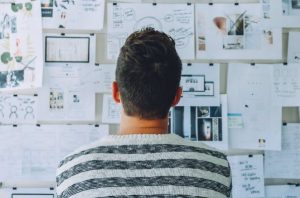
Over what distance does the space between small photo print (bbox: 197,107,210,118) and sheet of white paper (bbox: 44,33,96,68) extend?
1.44ft

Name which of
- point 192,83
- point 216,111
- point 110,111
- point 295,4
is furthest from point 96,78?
point 295,4

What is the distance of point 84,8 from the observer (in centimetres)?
150

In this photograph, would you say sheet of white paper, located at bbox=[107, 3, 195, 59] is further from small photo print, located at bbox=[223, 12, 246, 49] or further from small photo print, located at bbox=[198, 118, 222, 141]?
small photo print, located at bbox=[198, 118, 222, 141]

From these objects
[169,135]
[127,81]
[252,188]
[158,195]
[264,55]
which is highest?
[264,55]

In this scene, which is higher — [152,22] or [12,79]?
[152,22]

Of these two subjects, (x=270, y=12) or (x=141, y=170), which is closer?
(x=141, y=170)

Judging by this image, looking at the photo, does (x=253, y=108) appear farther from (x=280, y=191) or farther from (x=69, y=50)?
(x=69, y=50)

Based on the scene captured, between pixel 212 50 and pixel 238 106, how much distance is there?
9.2 inches

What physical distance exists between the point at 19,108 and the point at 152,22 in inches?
23.2

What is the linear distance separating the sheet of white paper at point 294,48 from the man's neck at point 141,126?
0.93 meters

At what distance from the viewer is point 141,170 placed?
74 centimetres

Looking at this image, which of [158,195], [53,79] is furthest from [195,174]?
[53,79]

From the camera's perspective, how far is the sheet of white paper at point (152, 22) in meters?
1.50

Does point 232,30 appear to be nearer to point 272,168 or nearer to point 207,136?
point 207,136
